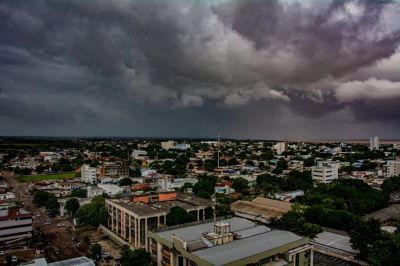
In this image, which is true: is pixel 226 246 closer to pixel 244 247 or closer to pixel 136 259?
pixel 244 247

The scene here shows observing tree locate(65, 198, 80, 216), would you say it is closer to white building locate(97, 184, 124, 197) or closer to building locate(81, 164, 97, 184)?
white building locate(97, 184, 124, 197)

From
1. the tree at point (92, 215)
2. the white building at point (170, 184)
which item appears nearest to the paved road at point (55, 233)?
the tree at point (92, 215)

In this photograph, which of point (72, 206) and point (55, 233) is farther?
point (72, 206)

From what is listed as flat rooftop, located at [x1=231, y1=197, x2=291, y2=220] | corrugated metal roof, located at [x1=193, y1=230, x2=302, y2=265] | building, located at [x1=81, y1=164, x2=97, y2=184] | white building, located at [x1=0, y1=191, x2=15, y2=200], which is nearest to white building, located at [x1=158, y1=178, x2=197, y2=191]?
flat rooftop, located at [x1=231, y1=197, x2=291, y2=220]

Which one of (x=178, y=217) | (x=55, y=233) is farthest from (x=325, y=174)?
(x=55, y=233)

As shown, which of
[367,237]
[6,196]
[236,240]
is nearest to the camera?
[236,240]

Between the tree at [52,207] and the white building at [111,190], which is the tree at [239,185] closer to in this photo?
the white building at [111,190]
